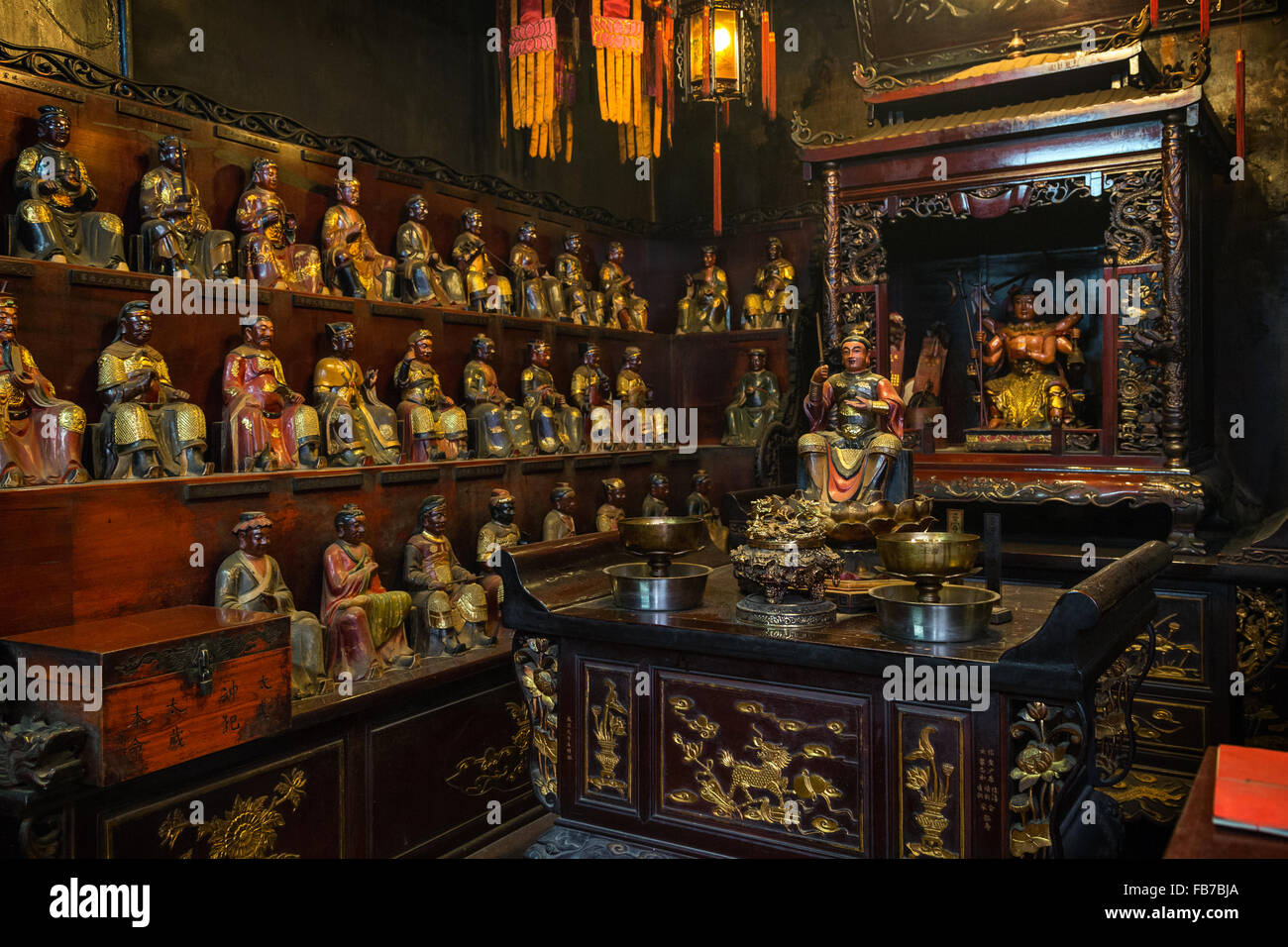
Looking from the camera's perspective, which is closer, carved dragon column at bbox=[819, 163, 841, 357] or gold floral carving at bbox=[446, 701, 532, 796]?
gold floral carving at bbox=[446, 701, 532, 796]

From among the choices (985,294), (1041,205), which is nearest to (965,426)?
(985,294)

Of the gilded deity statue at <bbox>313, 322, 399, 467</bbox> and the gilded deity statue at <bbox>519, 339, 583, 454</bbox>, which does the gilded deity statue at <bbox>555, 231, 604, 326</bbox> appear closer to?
the gilded deity statue at <bbox>519, 339, 583, 454</bbox>

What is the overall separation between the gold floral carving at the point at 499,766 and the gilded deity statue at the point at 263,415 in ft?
4.78

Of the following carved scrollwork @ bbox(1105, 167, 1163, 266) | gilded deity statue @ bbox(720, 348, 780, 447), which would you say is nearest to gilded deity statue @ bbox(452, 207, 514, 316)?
gilded deity statue @ bbox(720, 348, 780, 447)

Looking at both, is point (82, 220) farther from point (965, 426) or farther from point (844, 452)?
point (965, 426)

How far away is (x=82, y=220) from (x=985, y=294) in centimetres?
502

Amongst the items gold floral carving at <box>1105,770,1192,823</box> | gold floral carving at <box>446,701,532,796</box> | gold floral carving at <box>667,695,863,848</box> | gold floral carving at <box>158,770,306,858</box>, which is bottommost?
gold floral carving at <box>1105,770,1192,823</box>

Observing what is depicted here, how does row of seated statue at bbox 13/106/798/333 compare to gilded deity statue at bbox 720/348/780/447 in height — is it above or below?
above

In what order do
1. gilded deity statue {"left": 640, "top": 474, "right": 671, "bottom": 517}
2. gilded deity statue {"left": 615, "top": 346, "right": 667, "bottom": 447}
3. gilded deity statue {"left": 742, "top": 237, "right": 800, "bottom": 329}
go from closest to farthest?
gilded deity statue {"left": 640, "top": 474, "right": 671, "bottom": 517} < gilded deity statue {"left": 615, "top": 346, "right": 667, "bottom": 447} < gilded deity statue {"left": 742, "top": 237, "right": 800, "bottom": 329}

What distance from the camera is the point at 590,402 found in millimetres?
6129

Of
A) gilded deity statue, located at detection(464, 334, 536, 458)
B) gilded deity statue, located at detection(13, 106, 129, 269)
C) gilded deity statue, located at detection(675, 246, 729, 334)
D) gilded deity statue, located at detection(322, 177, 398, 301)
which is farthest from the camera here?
gilded deity statue, located at detection(675, 246, 729, 334)

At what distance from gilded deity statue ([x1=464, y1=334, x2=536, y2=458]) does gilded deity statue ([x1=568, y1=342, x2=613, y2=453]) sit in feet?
2.32

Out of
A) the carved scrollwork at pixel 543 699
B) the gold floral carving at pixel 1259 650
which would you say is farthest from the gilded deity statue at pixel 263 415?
the gold floral carving at pixel 1259 650

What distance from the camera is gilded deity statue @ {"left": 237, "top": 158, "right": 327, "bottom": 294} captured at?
4.36 metres
